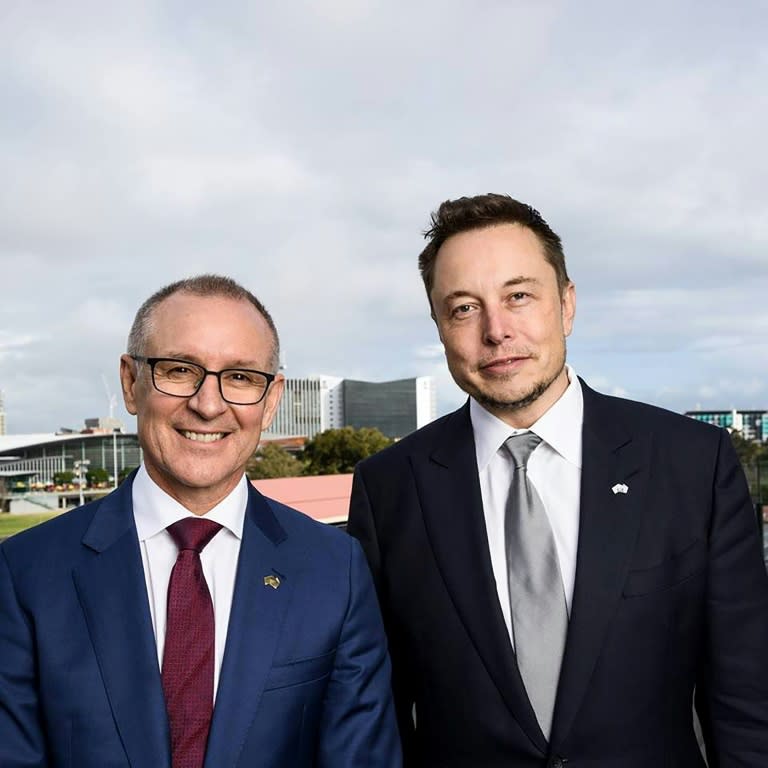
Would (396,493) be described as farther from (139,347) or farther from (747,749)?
(747,749)

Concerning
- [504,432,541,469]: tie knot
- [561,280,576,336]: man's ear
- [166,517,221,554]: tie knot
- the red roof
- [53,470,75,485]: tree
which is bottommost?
[53,470,75,485]: tree

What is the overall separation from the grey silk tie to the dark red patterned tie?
98cm

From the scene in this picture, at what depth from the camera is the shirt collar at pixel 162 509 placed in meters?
2.43

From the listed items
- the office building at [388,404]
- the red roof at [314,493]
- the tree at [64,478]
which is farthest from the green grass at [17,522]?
the office building at [388,404]

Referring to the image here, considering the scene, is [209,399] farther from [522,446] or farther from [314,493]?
[314,493]

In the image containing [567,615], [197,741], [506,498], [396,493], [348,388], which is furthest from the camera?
[348,388]

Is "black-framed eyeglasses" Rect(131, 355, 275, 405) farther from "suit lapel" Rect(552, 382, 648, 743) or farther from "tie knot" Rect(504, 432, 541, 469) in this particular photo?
"suit lapel" Rect(552, 382, 648, 743)

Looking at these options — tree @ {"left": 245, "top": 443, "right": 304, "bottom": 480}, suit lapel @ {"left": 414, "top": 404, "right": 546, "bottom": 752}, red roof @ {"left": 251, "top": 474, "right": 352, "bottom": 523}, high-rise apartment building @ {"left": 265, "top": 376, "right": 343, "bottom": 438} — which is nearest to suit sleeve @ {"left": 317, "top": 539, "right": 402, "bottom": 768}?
suit lapel @ {"left": 414, "top": 404, "right": 546, "bottom": 752}

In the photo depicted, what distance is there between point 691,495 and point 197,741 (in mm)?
1746

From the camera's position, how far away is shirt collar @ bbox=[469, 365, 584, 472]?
286 cm

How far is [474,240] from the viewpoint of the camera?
2871mm

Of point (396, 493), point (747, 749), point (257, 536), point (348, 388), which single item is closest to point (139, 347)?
point (257, 536)

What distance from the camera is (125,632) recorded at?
2279 mm

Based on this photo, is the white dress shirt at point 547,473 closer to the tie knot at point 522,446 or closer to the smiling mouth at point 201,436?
the tie knot at point 522,446
